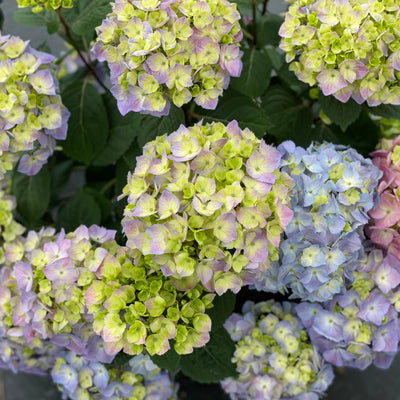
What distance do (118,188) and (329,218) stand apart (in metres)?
0.35

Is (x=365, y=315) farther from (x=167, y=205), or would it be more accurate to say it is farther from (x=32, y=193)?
(x=32, y=193)

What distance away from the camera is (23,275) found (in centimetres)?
73

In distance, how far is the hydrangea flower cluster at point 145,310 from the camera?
582 mm

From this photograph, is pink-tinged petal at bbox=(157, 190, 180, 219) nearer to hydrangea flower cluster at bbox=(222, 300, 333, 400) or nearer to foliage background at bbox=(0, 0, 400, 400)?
hydrangea flower cluster at bbox=(222, 300, 333, 400)

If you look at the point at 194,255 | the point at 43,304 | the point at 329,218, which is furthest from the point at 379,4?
the point at 43,304

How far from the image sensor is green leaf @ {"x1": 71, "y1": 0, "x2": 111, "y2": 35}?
0.78m

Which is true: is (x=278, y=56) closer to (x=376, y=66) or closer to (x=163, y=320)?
(x=376, y=66)

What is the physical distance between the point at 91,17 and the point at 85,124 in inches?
6.5

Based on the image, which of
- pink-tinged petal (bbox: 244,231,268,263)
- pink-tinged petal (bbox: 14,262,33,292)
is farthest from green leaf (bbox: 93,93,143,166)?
pink-tinged petal (bbox: 244,231,268,263)

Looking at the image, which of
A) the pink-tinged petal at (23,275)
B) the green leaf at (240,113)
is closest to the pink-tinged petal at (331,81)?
the green leaf at (240,113)

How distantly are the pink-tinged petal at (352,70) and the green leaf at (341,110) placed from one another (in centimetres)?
8

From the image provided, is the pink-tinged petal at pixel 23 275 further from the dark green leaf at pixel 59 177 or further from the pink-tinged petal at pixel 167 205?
the dark green leaf at pixel 59 177

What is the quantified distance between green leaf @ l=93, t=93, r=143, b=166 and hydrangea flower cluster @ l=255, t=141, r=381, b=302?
0.28 metres

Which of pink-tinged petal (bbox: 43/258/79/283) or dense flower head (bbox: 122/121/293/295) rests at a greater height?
dense flower head (bbox: 122/121/293/295)
